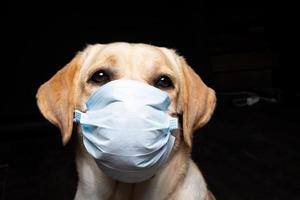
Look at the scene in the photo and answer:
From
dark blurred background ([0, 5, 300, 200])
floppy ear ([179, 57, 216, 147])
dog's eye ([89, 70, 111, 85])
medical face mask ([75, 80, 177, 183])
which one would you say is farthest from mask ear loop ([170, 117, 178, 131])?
dark blurred background ([0, 5, 300, 200])

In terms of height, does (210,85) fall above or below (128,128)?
below

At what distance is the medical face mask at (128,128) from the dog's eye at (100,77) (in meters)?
0.11

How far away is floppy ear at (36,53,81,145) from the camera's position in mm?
1591

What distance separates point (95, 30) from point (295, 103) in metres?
2.45

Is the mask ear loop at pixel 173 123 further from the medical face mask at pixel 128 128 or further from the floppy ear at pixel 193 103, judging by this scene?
the floppy ear at pixel 193 103

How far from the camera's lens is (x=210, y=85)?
4.88 meters

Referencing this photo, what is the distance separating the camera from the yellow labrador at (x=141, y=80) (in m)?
1.60

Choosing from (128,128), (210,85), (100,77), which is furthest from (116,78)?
(210,85)

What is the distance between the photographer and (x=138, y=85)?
56.2 inches

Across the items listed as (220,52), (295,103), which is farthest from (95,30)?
(295,103)

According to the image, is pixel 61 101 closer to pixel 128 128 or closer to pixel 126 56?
pixel 126 56

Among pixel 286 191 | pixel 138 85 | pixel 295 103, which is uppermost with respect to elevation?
pixel 138 85

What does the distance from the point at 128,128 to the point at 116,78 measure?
12.0 inches

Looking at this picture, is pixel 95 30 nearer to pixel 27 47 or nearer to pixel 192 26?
pixel 27 47
